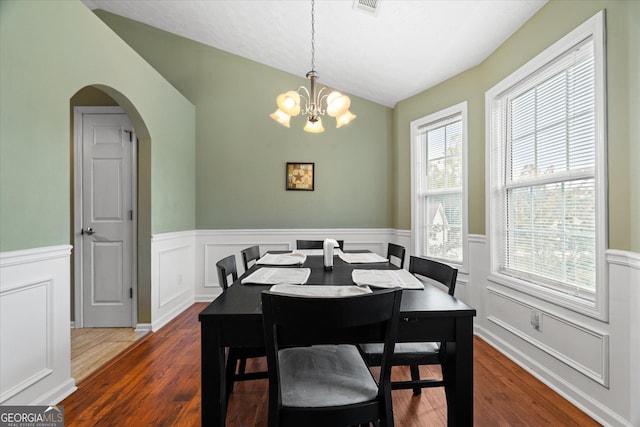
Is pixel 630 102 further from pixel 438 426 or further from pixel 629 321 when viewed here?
pixel 438 426

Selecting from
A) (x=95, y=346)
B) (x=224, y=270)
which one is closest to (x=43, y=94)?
(x=224, y=270)

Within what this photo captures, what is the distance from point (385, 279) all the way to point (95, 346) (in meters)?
2.67

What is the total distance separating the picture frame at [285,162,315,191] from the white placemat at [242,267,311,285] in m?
2.31

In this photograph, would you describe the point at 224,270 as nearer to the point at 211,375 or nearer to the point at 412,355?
the point at 211,375

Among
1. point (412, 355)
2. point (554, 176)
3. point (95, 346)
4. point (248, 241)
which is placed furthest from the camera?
point (248, 241)

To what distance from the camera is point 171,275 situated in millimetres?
3465

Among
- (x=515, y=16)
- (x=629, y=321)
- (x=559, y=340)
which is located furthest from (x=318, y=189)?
(x=629, y=321)

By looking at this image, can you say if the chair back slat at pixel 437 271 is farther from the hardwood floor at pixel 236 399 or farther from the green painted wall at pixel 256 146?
the green painted wall at pixel 256 146

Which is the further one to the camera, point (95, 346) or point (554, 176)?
point (95, 346)

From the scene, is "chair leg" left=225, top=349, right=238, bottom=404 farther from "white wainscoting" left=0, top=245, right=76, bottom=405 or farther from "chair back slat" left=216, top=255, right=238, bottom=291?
"white wainscoting" left=0, top=245, right=76, bottom=405

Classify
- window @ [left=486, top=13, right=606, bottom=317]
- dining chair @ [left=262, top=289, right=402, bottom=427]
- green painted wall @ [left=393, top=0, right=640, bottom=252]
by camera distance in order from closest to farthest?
dining chair @ [left=262, top=289, right=402, bottom=427] → green painted wall @ [left=393, top=0, right=640, bottom=252] → window @ [left=486, top=13, right=606, bottom=317]

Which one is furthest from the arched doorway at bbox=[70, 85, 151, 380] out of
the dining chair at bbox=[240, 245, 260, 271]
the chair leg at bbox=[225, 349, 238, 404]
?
the chair leg at bbox=[225, 349, 238, 404]

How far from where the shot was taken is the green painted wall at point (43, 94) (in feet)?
5.41

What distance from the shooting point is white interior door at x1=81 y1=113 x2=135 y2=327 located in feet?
10.6
